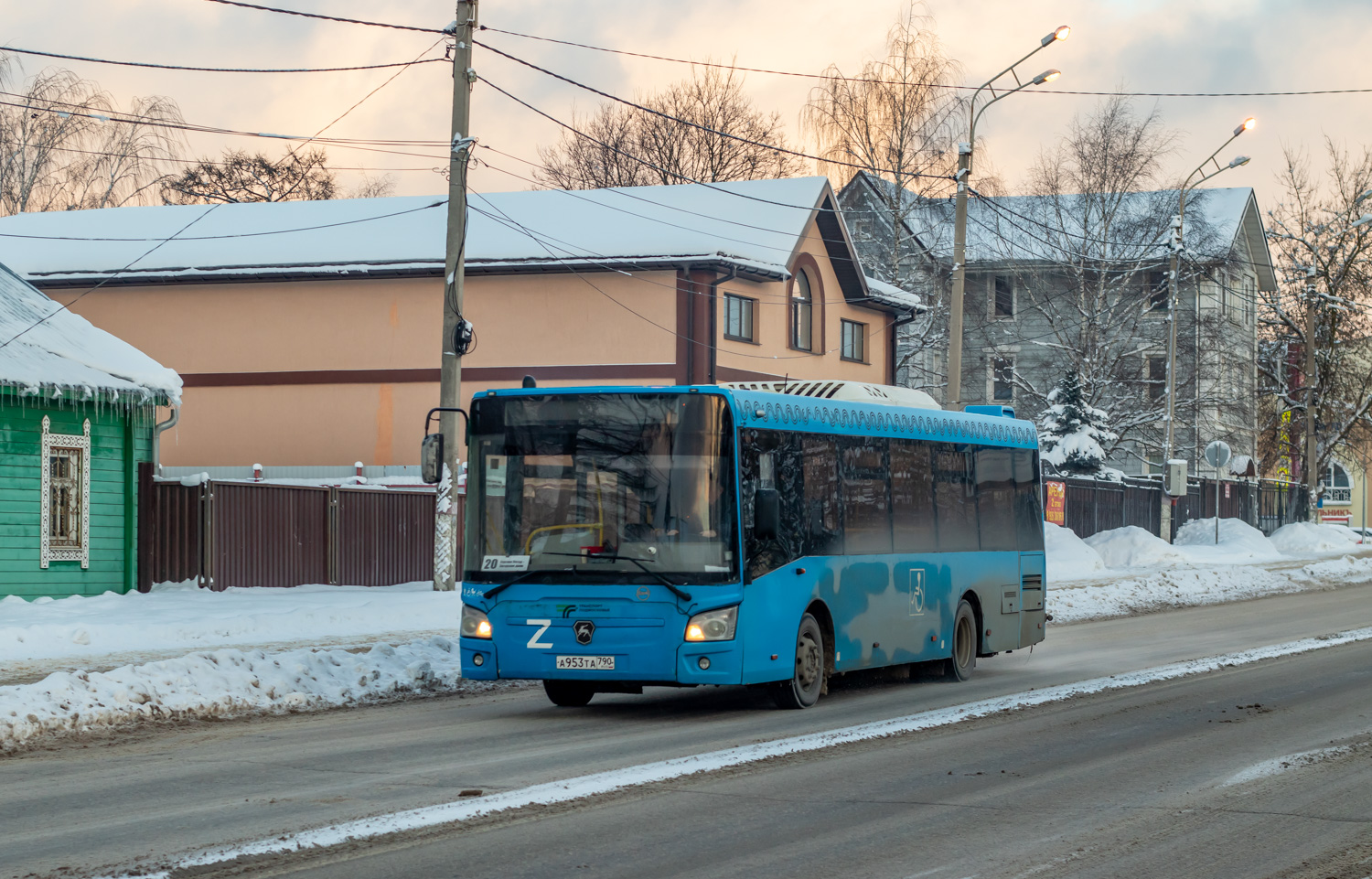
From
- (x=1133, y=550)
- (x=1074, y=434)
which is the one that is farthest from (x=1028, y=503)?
(x=1074, y=434)

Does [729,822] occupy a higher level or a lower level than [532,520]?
lower

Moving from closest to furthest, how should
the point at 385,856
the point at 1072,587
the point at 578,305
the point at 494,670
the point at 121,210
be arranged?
1. the point at 385,856
2. the point at 494,670
3. the point at 1072,587
4. the point at 578,305
5. the point at 121,210

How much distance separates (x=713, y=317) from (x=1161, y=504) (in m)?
15.3

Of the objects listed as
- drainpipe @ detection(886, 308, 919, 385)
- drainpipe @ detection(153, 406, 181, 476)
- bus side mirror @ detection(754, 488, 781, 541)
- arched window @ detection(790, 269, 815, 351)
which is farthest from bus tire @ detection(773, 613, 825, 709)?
drainpipe @ detection(886, 308, 919, 385)

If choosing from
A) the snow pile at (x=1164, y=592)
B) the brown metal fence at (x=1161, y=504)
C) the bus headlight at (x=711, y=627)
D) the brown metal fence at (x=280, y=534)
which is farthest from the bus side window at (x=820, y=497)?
the brown metal fence at (x=1161, y=504)

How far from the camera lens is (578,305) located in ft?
125

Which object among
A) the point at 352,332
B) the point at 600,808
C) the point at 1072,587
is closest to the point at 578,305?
the point at 352,332

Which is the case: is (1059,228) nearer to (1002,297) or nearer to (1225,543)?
(1002,297)

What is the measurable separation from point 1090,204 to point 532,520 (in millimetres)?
41473

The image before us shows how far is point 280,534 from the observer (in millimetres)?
25109

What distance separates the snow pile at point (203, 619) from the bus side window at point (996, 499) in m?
6.76

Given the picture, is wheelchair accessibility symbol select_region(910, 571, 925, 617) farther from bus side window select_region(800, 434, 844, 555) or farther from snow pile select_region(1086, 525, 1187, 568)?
snow pile select_region(1086, 525, 1187, 568)

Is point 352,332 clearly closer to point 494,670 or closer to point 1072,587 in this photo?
point 1072,587

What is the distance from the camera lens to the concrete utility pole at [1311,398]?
2060 inches
